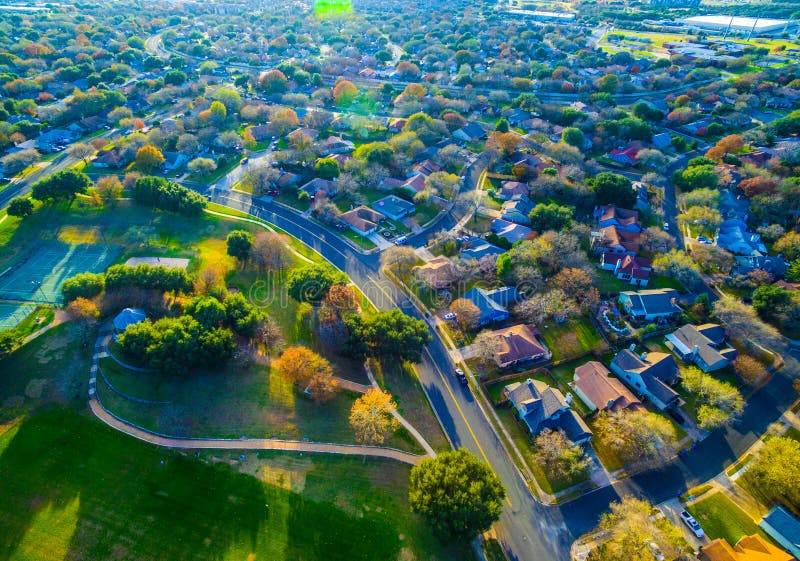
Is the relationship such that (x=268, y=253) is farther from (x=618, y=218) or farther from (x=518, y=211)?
(x=618, y=218)

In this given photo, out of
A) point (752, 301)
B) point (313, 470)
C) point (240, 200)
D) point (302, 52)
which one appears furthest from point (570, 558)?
point (302, 52)

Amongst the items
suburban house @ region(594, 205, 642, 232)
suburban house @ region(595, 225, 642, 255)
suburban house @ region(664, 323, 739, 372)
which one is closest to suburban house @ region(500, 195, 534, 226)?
suburban house @ region(594, 205, 642, 232)

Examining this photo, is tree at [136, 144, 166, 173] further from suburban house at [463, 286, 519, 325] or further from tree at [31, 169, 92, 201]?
suburban house at [463, 286, 519, 325]

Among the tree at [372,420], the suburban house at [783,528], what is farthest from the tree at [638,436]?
the tree at [372,420]

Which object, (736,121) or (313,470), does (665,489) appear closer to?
(313,470)

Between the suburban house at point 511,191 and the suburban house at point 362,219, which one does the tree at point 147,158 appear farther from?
the suburban house at point 511,191

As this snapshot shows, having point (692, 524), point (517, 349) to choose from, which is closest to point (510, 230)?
point (517, 349)
